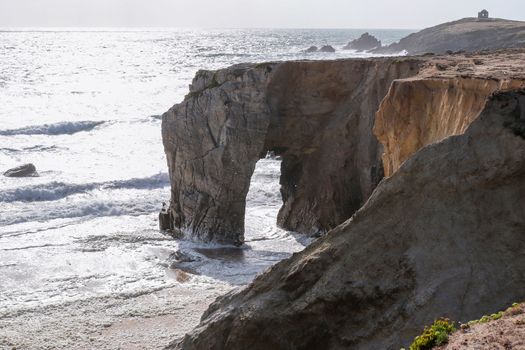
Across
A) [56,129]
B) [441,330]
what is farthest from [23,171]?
[441,330]

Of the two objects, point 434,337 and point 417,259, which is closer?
point 434,337

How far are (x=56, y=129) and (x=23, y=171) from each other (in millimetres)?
14378

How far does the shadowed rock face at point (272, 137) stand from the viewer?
26125 millimetres

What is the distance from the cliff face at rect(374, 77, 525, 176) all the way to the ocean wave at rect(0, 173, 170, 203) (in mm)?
20080

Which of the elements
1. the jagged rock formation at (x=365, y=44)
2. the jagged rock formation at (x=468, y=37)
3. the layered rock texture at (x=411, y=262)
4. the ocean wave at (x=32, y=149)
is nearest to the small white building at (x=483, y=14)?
the jagged rock formation at (x=468, y=37)

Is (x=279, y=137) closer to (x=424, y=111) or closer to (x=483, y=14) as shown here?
(x=424, y=111)

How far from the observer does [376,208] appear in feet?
34.6

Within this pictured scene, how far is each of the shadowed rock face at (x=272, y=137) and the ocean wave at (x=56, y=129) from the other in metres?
26.2

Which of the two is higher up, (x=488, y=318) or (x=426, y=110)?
(x=426, y=110)

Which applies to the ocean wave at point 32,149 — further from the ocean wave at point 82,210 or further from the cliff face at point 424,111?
the cliff face at point 424,111

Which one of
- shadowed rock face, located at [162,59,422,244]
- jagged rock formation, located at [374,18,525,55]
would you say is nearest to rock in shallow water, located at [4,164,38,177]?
shadowed rock face, located at [162,59,422,244]

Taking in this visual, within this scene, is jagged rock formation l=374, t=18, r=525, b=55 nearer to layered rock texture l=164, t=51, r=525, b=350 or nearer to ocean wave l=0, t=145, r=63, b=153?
ocean wave l=0, t=145, r=63, b=153

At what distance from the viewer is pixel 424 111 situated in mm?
16828

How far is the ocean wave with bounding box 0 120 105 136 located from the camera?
166 feet
